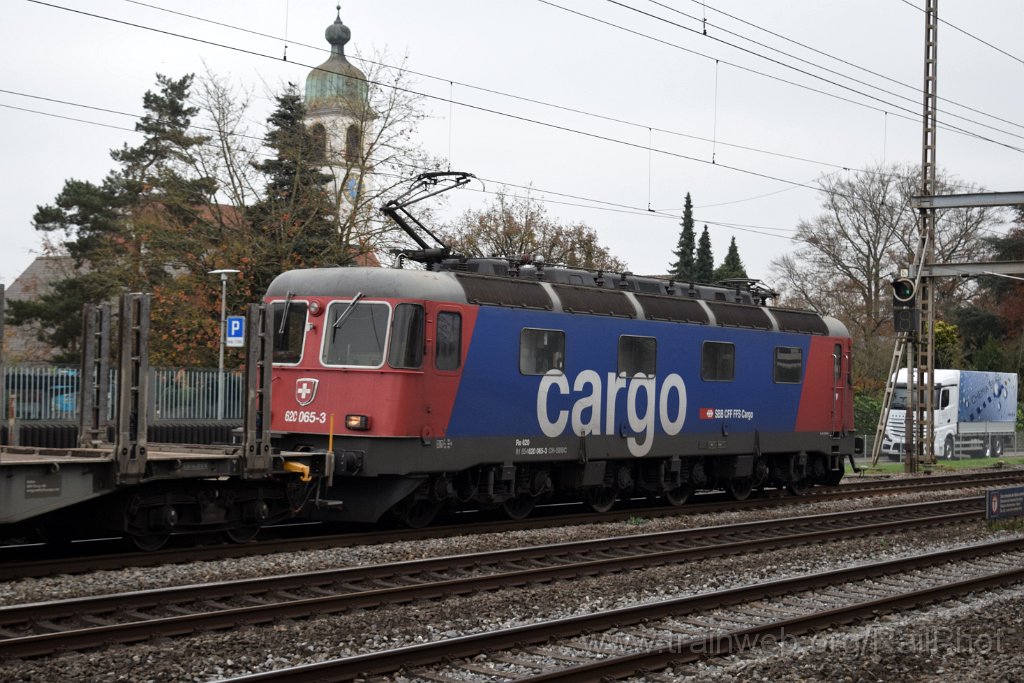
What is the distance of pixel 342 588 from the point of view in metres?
11.0

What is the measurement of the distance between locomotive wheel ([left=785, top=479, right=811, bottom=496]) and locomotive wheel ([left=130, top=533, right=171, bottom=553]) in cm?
1298

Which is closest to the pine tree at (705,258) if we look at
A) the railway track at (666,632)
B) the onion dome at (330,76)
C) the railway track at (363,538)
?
the onion dome at (330,76)

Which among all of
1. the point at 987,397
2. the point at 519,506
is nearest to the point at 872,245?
the point at 987,397

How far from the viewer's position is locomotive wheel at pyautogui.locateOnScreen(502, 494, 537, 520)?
17.0 m

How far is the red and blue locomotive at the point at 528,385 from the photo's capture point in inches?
582

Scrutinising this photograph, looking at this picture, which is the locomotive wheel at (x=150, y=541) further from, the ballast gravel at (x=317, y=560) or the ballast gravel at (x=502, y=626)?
the ballast gravel at (x=502, y=626)

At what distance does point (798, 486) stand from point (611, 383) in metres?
6.85

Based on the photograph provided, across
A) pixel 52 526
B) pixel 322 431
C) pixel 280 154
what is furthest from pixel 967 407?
pixel 52 526

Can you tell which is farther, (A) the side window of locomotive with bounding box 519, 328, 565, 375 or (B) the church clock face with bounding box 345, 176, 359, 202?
(B) the church clock face with bounding box 345, 176, 359, 202

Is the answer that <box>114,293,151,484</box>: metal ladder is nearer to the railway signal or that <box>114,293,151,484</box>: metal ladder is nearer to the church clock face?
the railway signal

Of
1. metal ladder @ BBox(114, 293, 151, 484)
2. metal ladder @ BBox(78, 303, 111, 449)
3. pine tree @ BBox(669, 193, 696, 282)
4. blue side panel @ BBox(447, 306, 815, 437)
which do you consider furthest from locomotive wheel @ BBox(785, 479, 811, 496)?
pine tree @ BBox(669, 193, 696, 282)

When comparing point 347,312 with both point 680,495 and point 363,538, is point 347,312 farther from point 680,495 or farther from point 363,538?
point 680,495

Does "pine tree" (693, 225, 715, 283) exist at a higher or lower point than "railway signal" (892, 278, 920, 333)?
higher

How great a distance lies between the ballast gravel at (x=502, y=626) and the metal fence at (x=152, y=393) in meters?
8.81
